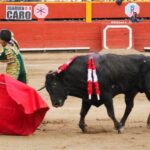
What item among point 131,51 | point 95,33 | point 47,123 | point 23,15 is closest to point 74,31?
point 95,33

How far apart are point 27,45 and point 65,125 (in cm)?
1197

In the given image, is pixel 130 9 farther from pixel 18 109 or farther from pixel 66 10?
pixel 18 109

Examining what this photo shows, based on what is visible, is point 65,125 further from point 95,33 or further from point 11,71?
point 95,33

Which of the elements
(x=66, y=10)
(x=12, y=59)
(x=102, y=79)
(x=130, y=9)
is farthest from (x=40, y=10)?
(x=102, y=79)

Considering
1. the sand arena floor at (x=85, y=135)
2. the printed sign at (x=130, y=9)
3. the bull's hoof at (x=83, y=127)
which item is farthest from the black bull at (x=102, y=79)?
the printed sign at (x=130, y=9)

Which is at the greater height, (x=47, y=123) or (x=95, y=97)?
(x=95, y=97)

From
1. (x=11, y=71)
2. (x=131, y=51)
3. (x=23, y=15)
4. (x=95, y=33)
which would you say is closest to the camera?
(x=11, y=71)

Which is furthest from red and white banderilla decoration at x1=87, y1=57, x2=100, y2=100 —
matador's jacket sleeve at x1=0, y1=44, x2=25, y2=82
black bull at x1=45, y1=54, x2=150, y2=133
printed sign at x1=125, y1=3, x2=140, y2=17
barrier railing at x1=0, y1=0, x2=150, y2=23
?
printed sign at x1=125, y1=3, x2=140, y2=17

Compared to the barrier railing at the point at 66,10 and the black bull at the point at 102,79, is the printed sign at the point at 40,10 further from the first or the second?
the black bull at the point at 102,79

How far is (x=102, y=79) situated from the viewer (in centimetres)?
700

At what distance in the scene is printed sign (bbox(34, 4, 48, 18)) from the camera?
907 inches

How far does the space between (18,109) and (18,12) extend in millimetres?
16399

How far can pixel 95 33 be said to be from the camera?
65.3ft

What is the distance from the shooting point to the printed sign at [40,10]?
75.6 feet
